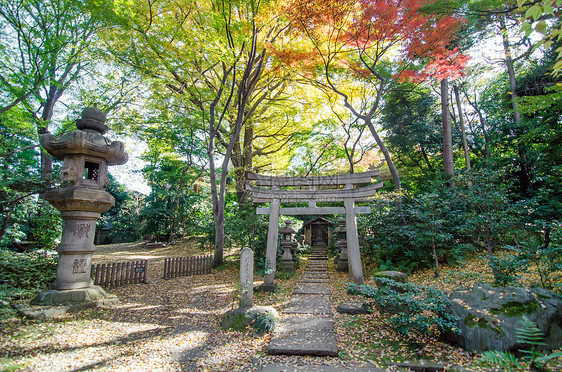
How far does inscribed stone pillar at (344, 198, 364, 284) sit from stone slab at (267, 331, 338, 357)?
13.2 feet

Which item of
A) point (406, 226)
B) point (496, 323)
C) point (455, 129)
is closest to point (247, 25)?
point (406, 226)

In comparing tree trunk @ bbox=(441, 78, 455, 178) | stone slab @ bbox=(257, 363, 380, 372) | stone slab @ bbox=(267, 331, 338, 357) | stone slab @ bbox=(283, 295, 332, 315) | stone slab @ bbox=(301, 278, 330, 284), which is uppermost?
tree trunk @ bbox=(441, 78, 455, 178)

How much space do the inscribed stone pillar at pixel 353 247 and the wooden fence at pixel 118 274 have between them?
23.2 ft

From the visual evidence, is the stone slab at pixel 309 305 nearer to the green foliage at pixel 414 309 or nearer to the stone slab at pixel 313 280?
the green foliage at pixel 414 309

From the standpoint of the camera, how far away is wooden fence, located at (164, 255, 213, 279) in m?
9.84

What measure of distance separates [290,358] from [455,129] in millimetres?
15745

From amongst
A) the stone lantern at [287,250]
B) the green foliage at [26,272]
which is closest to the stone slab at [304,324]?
the stone lantern at [287,250]

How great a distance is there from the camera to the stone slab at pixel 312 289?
8060 mm

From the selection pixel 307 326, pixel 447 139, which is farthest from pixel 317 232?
pixel 307 326

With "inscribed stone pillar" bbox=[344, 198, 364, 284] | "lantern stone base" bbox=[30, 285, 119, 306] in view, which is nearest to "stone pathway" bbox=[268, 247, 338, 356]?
"inscribed stone pillar" bbox=[344, 198, 364, 284]

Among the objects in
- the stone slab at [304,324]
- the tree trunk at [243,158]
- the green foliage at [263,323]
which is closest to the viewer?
the green foliage at [263,323]

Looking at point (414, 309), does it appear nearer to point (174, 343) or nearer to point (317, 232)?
point (174, 343)

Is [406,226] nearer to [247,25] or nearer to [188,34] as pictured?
[247,25]

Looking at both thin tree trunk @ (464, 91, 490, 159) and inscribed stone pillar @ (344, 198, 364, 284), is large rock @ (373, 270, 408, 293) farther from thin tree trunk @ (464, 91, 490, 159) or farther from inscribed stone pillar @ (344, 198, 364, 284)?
thin tree trunk @ (464, 91, 490, 159)
